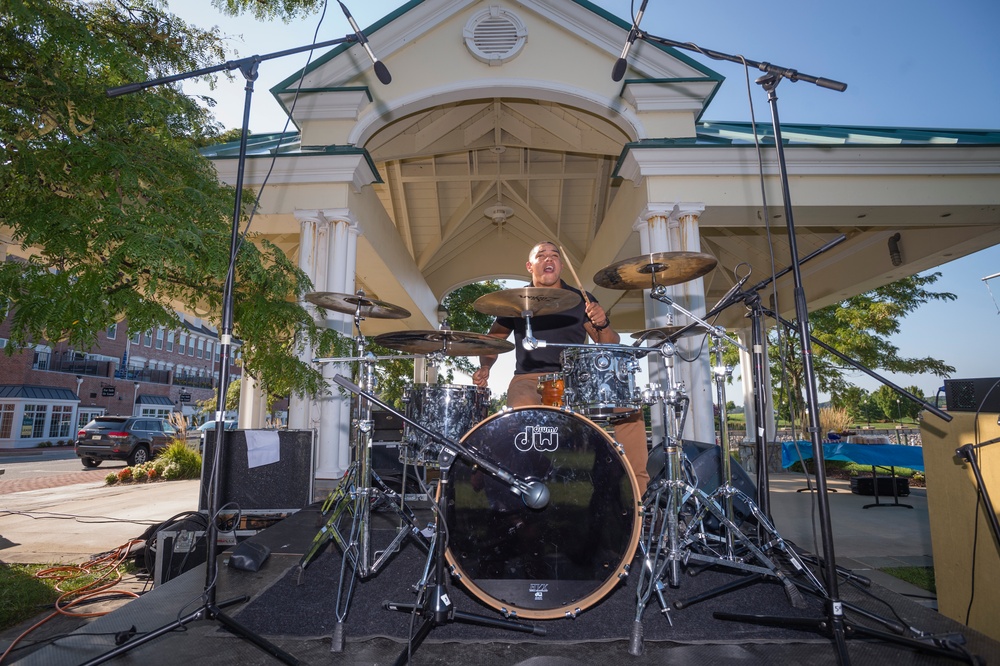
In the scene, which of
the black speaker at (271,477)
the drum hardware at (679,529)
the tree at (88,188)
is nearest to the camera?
the tree at (88,188)

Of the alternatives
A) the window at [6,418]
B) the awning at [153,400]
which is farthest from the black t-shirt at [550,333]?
the awning at [153,400]

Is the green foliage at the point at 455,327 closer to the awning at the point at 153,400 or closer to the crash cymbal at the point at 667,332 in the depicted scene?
the crash cymbal at the point at 667,332

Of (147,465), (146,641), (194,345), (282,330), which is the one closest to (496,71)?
(282,330)

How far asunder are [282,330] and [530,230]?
1050cm

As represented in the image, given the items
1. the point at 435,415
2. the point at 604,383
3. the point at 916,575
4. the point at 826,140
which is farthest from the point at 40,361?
the point at 916,575

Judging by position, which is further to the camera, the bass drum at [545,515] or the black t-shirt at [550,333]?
the black t-shirt at [550,333]

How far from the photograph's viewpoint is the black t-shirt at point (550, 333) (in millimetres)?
4152

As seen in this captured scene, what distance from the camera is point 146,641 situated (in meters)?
2.41

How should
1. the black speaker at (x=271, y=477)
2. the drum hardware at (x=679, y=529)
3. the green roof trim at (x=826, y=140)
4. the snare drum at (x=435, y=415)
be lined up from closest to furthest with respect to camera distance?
the drum hardware at (x=679, y=529)
the snare drum at (x=435, y=415)
the black speaker at (x=271, y=477)
the green roof trim at (x=826, y=140)

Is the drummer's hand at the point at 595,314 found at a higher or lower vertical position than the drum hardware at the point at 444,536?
higher

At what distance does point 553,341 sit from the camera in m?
4.27

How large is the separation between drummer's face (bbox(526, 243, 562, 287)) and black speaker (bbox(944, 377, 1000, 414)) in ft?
8.44

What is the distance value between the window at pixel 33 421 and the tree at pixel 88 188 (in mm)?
37286

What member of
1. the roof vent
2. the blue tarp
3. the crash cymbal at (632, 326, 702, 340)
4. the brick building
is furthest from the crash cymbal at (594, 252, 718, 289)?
the brick building
